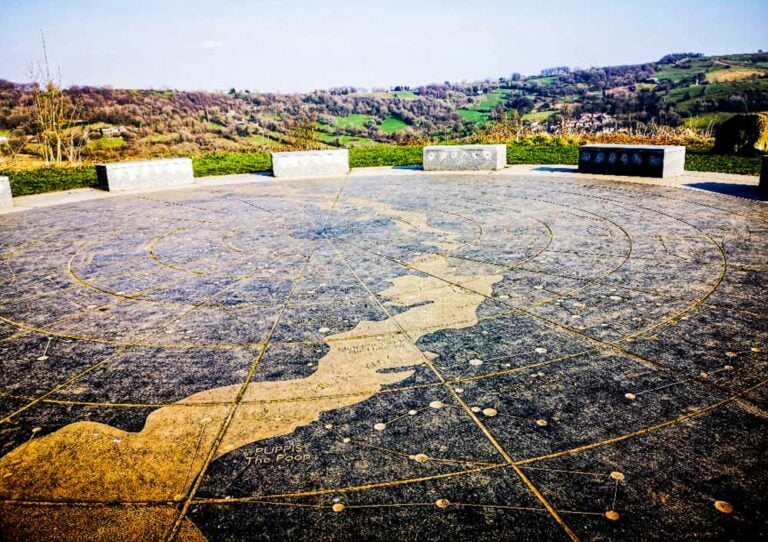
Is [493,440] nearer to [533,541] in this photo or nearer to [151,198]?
[533,541]

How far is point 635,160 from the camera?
54.3 ft

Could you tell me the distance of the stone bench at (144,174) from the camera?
1672 cm

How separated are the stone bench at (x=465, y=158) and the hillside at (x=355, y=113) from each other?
919 centimetres

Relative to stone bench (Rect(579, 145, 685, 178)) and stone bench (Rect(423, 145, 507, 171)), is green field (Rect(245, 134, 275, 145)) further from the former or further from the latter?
stone bench (Rect(579, 145, 685, 178))

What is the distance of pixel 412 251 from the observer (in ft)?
30.0

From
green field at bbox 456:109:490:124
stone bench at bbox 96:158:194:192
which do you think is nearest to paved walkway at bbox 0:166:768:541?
stone bench at bbox 96:158:194:192

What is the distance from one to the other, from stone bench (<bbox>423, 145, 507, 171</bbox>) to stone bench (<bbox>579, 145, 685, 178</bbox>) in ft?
9.55

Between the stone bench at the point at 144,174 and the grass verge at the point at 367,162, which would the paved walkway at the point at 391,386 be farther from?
the grass verge at the point at 367,162

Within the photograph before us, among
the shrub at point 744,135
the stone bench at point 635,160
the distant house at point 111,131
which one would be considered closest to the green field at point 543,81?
the distant house at point 111,131

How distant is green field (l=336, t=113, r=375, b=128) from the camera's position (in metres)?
59.1

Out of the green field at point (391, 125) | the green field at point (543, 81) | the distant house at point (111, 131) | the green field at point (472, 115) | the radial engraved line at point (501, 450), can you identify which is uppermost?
the green field at point (543, 81)

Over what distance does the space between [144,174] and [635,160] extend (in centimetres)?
1644

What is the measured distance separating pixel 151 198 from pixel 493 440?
14.6m

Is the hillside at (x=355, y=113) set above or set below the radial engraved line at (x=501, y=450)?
above
